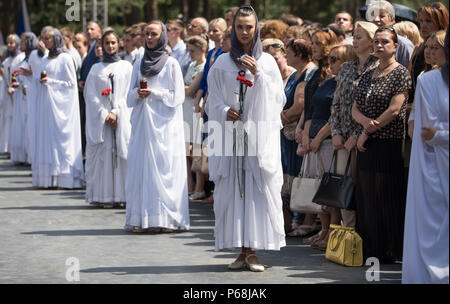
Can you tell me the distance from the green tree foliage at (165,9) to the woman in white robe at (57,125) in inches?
784

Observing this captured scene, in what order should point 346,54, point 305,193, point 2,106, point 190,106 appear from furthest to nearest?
point 2,106 → point 190,106 → point 305,193 → point 346,54

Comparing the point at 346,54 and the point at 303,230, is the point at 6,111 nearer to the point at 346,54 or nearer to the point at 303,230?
the point at 303,230

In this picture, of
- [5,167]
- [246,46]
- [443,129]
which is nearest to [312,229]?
[246,46]

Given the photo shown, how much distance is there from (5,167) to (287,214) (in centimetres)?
1004

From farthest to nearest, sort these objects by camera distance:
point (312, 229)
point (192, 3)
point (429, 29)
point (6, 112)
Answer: point (192, 3) → point (6, 112) → point (312, 229) → point (429, 29)

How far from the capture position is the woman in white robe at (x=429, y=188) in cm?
669

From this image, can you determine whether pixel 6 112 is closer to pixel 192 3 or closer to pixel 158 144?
pixel 158 144

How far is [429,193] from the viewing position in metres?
6.86

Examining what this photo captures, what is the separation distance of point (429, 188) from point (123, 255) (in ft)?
12.3

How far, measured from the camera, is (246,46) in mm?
8602

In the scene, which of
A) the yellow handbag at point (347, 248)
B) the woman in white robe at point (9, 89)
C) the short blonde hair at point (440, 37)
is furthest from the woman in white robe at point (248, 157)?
the woman in white robe at point (9, 89)

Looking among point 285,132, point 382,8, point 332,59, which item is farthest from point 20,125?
point 332,59

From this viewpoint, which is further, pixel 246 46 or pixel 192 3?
pixel 192 3

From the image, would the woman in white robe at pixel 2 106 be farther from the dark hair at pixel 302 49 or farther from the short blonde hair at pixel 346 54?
the short blonde hair at pixel 346 54
